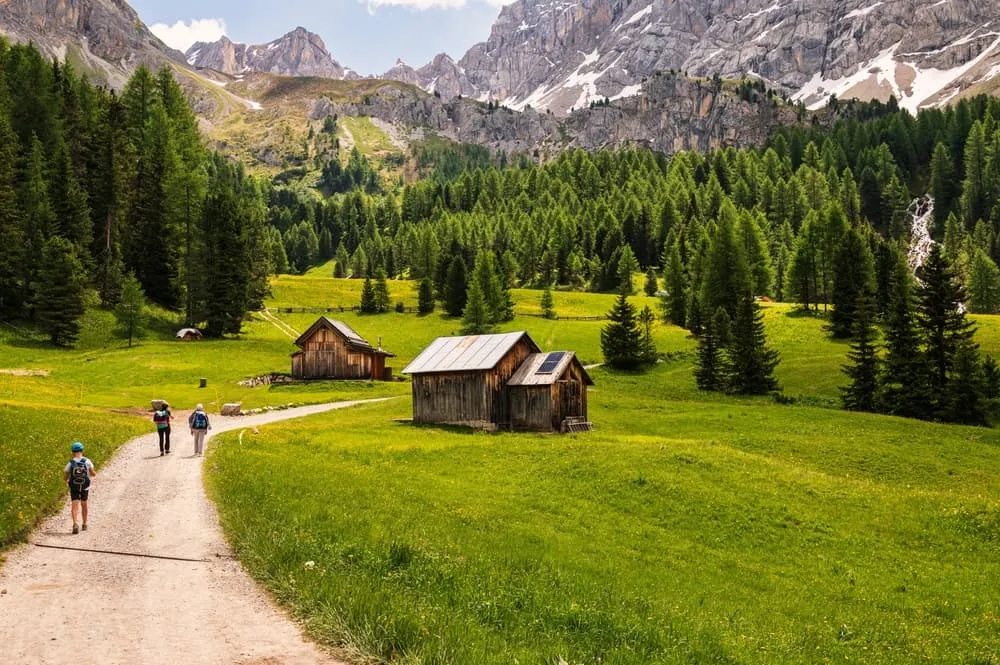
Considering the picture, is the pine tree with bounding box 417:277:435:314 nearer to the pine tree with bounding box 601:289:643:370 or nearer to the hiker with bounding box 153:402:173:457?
the pine tree with bounding box 601:289:643:370

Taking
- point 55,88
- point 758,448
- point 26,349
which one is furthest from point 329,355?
point 55,88

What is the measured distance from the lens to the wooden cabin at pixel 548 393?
155 feet

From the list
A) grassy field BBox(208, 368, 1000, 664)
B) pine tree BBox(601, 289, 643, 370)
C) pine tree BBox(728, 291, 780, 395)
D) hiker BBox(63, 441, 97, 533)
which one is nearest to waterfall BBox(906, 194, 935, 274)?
pine tree BBox(601, 289, 643, 370)

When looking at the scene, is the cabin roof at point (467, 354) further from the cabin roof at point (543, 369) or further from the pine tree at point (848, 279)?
the pine tree at point (848, 279)

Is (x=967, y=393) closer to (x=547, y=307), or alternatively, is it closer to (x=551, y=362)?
(x=551, y=362)

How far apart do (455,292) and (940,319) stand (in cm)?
7155

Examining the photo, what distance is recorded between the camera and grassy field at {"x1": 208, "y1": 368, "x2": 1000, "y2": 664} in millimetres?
11961

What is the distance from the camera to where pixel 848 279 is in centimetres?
8450

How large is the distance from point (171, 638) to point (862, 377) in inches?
2198

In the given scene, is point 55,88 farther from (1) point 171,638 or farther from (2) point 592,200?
(2) point 592,200

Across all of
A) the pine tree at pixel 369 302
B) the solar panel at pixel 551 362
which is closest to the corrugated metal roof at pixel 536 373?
the solar panel at pixel 551 362

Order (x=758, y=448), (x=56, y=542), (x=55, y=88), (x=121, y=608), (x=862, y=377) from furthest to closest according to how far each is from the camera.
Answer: (x=55, y=88)
(x=862, y=377)
(x=758, y=448)
(x=56, y=542)
(x=121, y=608)

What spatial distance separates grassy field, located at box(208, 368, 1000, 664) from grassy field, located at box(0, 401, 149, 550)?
457 cm

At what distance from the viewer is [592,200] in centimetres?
18525
